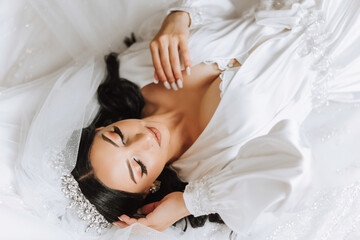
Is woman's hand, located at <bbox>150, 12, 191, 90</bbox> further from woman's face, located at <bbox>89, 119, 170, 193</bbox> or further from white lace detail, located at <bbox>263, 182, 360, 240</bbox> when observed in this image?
white lace detail, located at <bbox>263, 182, 360, 240</bbox>

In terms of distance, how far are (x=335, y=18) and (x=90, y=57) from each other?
1.26 metres

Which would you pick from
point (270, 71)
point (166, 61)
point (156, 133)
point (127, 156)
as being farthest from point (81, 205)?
point (270, 71)

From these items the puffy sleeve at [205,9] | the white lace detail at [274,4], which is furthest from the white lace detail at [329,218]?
the puffy sleeve at [205,9]

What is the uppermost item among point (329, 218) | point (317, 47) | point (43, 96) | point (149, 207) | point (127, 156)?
point (43, 96)

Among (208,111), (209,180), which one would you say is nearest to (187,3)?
(208,111)

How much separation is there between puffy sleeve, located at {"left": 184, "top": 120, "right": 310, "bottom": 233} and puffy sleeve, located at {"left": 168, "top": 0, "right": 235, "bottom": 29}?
2.68 ft

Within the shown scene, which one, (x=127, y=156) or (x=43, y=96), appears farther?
(x=43, y=96)

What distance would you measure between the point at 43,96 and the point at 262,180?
1124 millimetres

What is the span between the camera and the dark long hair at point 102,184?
4.70 feet

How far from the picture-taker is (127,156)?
1418mm

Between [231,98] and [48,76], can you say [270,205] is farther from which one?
[48,76]

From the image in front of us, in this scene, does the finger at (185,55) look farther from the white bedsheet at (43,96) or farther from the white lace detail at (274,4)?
the white bedsheet at (43,96)

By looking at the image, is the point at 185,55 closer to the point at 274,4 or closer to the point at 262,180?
the point at 274,4

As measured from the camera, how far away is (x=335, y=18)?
159 centimetres
